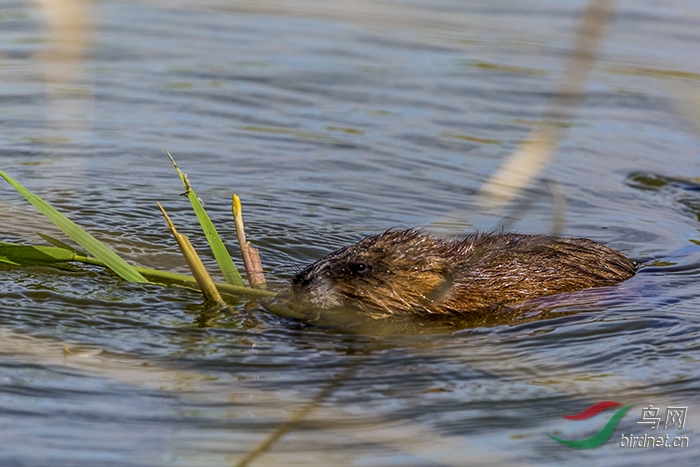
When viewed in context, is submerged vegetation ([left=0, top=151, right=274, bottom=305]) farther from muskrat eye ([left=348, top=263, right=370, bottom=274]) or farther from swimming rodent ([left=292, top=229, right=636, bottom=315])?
muskrat eye ([left=348, top=263, right=370, bottom=274])

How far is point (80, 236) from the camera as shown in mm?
3822

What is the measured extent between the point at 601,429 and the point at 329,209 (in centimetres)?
265

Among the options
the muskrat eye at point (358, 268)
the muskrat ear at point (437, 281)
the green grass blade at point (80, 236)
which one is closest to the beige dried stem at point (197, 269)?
the green grass blade at point (80, 236)

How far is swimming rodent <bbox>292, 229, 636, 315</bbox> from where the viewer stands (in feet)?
13.6

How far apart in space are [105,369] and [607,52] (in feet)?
22.0

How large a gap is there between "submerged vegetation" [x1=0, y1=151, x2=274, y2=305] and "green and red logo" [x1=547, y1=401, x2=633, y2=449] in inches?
53.1

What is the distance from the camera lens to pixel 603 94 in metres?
8.16

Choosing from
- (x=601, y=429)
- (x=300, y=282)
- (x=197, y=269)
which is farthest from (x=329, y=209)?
(x=601, y=429)

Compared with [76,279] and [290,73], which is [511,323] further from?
[290,73]

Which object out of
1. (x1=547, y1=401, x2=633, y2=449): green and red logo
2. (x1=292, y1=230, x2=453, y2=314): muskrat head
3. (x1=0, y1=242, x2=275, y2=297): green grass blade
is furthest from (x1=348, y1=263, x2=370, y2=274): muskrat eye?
(x1=547, y1=401, x2=633, y2=449): green and red logo

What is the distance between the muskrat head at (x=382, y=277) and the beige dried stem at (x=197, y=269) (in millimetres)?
320

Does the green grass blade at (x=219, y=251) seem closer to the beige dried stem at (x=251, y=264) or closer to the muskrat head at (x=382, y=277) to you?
the beige dried stem at (x=251, y=264)

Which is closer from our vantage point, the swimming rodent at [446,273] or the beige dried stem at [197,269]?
the beige dried stem at [197,269]

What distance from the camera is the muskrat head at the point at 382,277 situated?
13.4 feet
